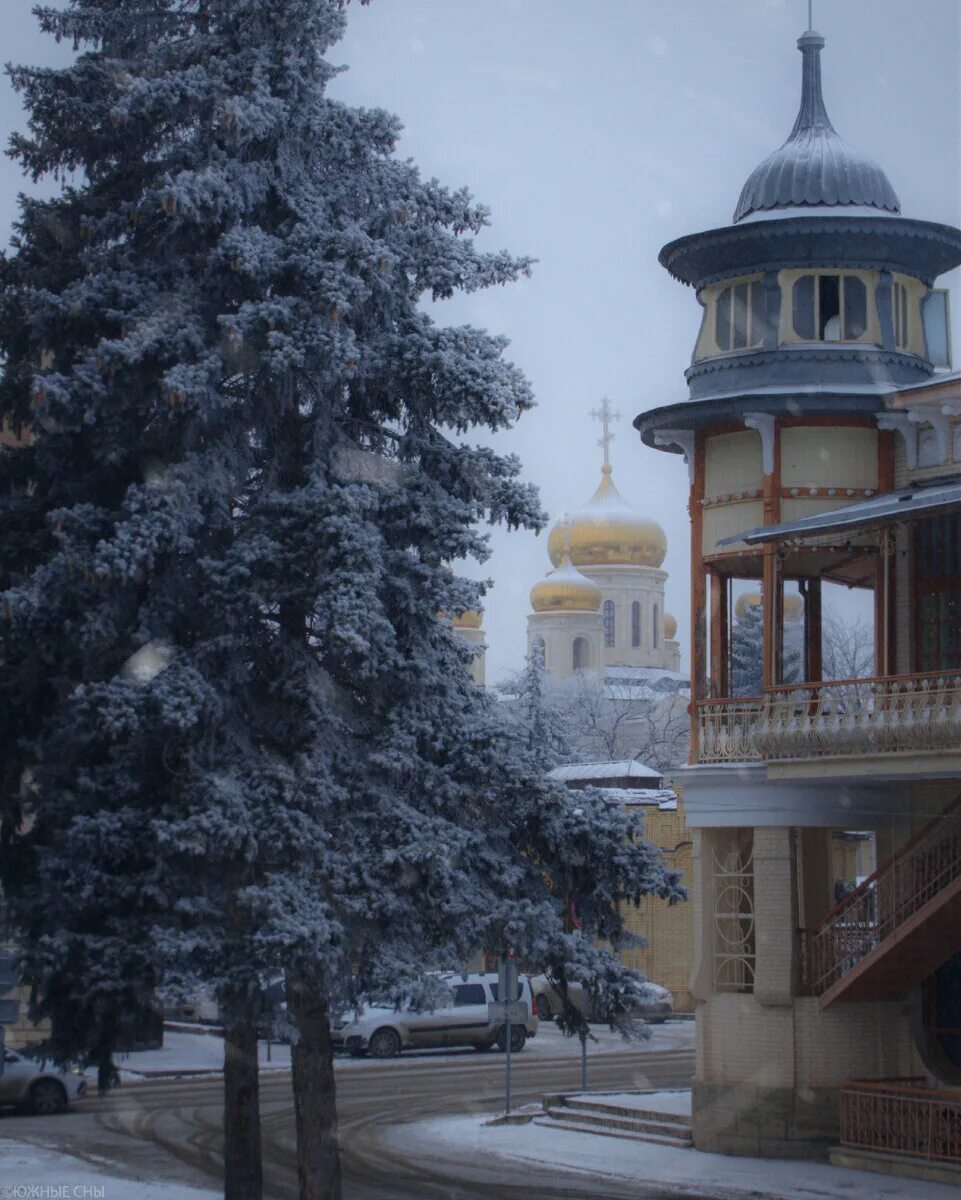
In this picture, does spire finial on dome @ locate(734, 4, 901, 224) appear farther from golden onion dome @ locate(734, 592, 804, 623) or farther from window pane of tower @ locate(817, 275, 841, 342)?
golden onion dome @ locate(734, 592, 804, 623)

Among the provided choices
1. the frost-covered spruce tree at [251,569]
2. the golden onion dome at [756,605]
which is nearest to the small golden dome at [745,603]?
the golden onion dome at [756,605]

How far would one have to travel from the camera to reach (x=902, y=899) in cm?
2148

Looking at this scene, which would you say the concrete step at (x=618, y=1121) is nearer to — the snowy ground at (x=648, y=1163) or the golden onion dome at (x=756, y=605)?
the snowy ground at (x=648, y=1163)

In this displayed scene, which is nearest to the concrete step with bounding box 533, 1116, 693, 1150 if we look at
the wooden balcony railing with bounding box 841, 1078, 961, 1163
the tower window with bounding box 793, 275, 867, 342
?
the wooden balcony railing with bounding box 841, 1078, 961, 1163

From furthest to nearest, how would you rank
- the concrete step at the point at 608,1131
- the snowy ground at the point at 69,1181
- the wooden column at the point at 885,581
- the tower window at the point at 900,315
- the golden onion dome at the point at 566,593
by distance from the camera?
1. the golden onion dome at the point at 566,593
2. the tower window at the point at 900,315
3. the concrete step at the point at 608,1131
4. the wooden column at the point at 885,581
5. the snowy ground at the point at 69,1181

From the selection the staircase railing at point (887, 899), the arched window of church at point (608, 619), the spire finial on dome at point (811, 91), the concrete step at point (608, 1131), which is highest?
the arched window of church at point (608, 619)

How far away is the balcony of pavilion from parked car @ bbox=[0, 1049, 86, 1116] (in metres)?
9.90

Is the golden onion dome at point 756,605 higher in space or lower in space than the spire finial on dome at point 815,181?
higher

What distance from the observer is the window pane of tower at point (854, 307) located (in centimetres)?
2353

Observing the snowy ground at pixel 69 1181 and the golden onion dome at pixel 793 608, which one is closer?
the snowy ground at pixel 69 1181

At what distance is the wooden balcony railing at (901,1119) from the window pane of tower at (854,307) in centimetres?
851

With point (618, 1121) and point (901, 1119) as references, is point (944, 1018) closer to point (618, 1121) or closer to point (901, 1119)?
point (901, 1119)

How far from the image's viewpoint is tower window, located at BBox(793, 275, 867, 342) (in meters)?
23.5

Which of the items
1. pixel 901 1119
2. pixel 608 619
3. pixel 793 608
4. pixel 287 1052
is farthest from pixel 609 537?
pixel 901 1119
